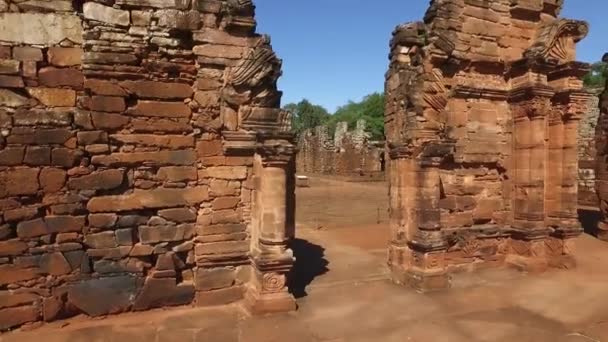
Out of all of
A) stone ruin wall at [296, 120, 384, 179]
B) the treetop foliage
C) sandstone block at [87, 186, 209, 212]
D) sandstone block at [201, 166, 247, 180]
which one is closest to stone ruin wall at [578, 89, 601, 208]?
stone ruin wall at [296, 120, 384, 179]

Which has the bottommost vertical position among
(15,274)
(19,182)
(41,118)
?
(15,274)

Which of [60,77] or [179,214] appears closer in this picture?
[60,77]

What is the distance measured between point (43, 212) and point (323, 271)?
498 centimetres

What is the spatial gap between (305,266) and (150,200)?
12.6ft

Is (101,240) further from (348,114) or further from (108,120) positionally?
(348,114)

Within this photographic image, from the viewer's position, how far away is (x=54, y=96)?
531 cm

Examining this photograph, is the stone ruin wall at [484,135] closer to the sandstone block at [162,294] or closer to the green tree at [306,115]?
the sandstone block at [162,294]

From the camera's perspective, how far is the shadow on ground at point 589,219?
1254 cm

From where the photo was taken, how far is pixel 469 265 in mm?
8016

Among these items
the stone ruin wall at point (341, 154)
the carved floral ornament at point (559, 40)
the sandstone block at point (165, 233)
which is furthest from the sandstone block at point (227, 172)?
the stone ruin wall at point (341, 154)

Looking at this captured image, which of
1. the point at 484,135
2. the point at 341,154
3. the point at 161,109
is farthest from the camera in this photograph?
the point at 341,154

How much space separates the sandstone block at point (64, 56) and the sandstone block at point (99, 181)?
1468mm

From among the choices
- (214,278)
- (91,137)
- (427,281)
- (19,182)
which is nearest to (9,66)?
(91,137)

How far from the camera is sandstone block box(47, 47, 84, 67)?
17.3 feet
